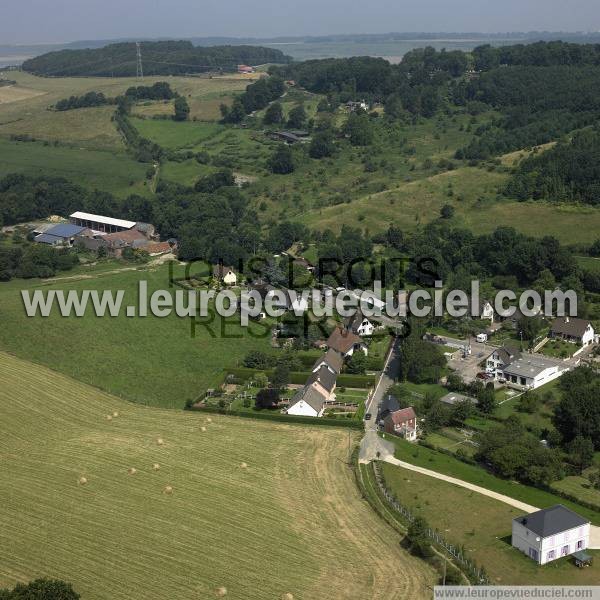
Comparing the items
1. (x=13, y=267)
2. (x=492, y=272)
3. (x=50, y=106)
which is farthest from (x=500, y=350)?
(x=50, y=106)

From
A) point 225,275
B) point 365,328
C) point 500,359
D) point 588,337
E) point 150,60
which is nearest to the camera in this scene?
point 500,359

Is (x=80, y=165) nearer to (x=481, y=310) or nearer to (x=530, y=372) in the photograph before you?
(x=481, y=310)

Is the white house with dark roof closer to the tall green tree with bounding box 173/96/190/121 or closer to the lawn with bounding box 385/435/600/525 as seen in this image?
the lawn with bounding box 385/435/600/525

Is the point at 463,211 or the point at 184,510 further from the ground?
the point at 463,211

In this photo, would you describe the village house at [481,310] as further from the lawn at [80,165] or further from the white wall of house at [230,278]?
the lawn at [80,165]

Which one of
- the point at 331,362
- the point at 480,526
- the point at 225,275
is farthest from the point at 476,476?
the point at 225,275

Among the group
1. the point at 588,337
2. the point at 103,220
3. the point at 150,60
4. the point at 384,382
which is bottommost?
the point at 384,382
